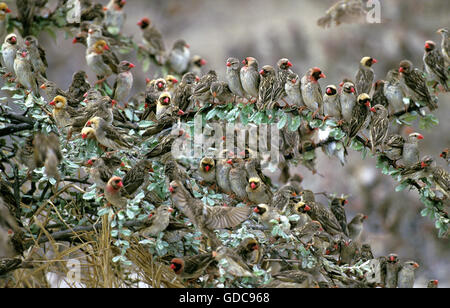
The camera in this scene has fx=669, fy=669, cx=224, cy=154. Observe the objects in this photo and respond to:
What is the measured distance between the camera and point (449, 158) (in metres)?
4.75

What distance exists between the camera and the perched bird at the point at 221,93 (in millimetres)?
4523

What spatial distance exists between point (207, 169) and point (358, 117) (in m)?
1.13

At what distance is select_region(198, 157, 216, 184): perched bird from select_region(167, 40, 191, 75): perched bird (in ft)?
6.92

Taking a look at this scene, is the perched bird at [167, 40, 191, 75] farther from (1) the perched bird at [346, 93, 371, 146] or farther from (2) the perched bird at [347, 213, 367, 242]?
(1) the perched bird at [346, 93, 371, 146]

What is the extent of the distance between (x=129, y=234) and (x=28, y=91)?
1.47 meters

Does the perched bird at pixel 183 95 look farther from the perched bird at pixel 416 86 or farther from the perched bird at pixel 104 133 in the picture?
the perched bird at pixel 416 86

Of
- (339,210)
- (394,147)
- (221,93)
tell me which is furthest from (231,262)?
(339,210)

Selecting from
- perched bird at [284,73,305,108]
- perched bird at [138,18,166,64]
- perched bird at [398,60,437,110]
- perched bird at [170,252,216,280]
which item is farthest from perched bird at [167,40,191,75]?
perched bird at [170,252,216,280]

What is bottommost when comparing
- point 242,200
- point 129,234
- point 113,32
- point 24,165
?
point 129,234

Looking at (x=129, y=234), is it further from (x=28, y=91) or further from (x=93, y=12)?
(x=93, y=12)

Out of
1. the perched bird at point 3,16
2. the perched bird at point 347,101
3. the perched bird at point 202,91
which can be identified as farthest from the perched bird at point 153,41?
the perched bird at point 347,101

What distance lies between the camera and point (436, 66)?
5.09m

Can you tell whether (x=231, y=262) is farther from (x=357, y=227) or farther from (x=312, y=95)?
(x=357, y=227)

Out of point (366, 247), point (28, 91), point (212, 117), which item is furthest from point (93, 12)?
point (366, 247)
